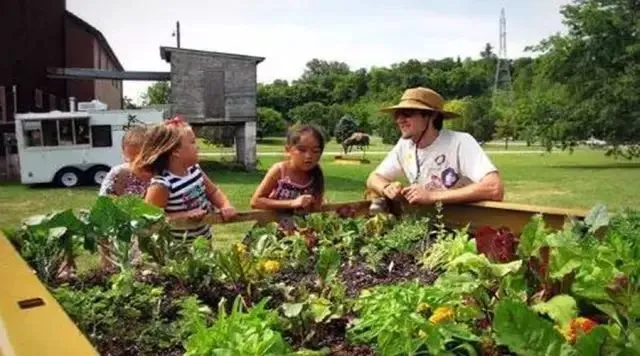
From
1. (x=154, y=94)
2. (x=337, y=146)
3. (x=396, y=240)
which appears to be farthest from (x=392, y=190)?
(x=154, y=94)

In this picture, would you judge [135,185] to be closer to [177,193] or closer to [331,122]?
[177,193]

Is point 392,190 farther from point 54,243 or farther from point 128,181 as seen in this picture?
point 128,181

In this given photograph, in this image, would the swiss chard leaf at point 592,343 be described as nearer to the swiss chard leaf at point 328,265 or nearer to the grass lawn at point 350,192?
the swiss chard leaf at point 328,265

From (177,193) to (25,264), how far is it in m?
1.37

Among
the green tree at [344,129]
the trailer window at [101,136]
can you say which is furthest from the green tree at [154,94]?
the trailer window at [101,136]

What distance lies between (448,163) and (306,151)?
648 millimetres

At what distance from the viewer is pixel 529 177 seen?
2269cm

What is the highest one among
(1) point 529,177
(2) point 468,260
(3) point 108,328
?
(2) point 468,260

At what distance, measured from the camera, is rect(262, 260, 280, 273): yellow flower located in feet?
6.84

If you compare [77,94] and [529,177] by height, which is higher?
[77,94]

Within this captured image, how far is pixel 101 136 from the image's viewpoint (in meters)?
19.6

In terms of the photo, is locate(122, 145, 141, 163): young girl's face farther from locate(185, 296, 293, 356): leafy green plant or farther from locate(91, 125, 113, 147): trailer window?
locate(91, 125, 113, 147): trailer window

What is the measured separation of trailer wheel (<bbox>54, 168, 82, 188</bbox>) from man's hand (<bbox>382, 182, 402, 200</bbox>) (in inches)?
677

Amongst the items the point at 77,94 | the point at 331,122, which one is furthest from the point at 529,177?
the point at 331,122
